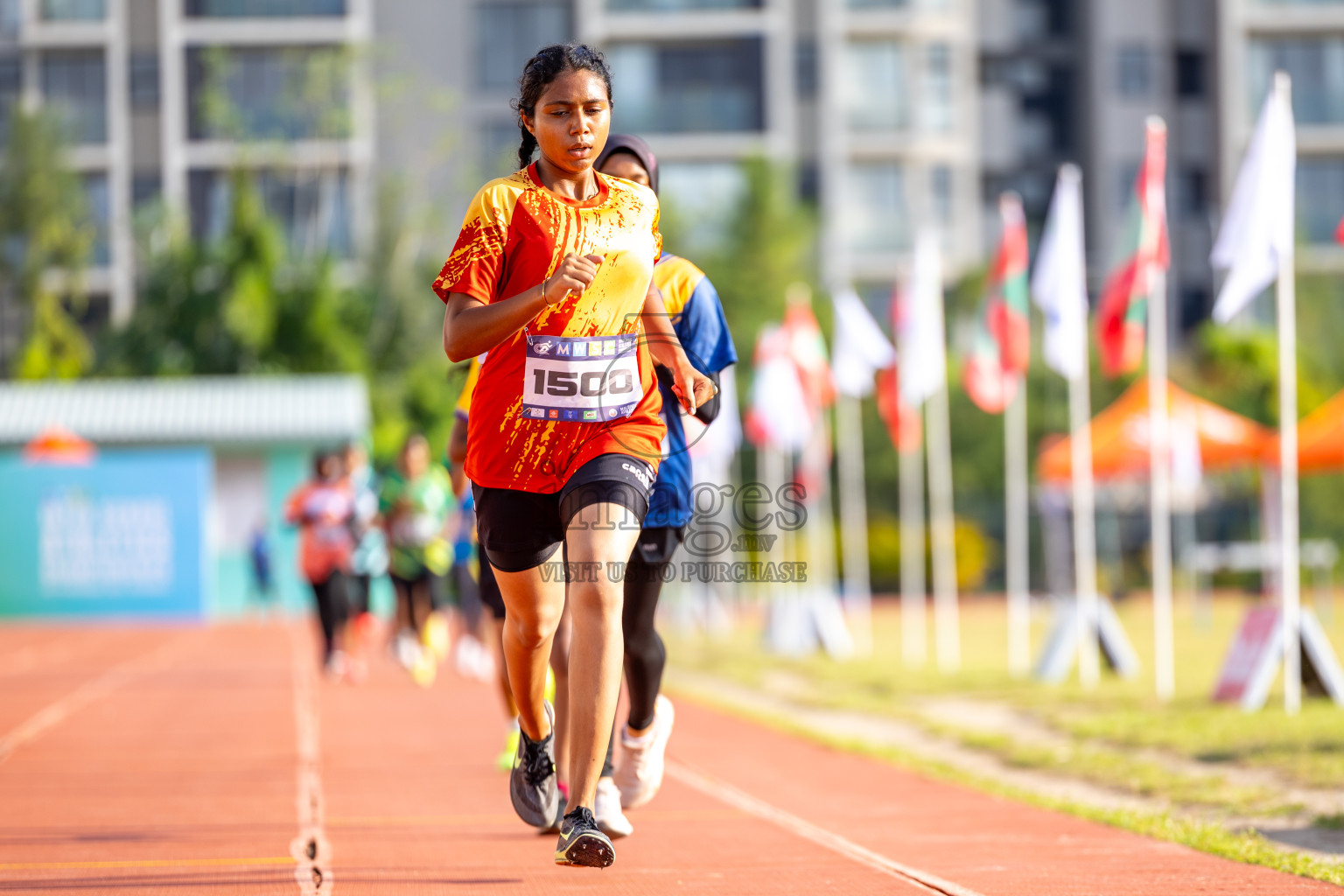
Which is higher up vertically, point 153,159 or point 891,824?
point 153,159

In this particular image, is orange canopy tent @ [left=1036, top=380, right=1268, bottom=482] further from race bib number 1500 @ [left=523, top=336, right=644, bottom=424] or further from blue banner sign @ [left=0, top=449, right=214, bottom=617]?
race bib number 1500 @ [left=523, top=336, right=644, bottom=424]

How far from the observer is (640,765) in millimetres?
5746

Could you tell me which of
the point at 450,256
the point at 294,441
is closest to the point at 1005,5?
the point at 294,441

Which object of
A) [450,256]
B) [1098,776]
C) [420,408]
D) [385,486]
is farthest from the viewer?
[420,408]

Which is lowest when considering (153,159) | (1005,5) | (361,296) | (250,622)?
(250,622)

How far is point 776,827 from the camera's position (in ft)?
22.0

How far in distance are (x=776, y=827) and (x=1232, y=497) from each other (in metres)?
32.5

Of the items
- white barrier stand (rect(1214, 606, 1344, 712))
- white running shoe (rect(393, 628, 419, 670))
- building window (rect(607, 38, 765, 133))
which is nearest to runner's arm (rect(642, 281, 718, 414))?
white barrier stand (rect(1214, 606, 1344, 712))

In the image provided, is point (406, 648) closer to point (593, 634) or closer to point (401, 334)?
point (593, 634)

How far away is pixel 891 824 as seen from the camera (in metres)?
6.86

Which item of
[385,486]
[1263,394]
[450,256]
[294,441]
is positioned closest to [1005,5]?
[1263,394]

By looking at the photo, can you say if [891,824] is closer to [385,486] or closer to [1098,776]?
[1098,776]

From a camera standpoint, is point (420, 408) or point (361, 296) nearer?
point (420, 408)

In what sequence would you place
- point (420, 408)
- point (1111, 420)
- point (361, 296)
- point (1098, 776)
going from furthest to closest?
point (361, 296), point (420, 408), point (1111, 420), point (1098, 776)
